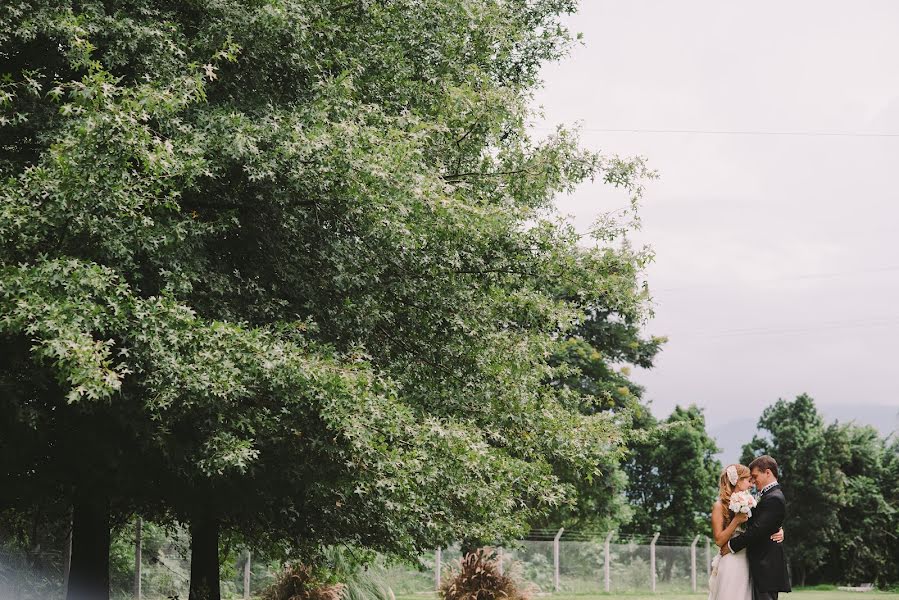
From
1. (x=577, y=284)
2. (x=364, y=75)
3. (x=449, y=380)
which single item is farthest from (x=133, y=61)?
(x=577, y=284)

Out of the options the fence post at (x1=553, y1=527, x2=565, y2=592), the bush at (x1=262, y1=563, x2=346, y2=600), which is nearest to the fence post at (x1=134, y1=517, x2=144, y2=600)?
the bush at (x1=262, y1=563, x2=346, y2=600)

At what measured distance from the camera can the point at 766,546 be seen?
8.91 m

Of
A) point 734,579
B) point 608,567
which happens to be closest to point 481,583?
point 734,579

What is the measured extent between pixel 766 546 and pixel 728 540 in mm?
335

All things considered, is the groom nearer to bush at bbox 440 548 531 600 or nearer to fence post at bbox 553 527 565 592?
bush at bbox 440 548 531 600

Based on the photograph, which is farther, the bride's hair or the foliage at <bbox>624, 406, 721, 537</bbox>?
the foliage at <bbox>624, 406, 721, 537</bbox>

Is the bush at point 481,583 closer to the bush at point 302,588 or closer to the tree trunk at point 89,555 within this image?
the bush at point 302,588

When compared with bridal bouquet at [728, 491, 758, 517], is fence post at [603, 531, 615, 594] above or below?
below

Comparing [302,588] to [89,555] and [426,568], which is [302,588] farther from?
[89,555]

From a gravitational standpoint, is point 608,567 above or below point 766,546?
below

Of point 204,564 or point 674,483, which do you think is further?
point 674,483

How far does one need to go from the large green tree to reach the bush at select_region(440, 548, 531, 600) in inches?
160

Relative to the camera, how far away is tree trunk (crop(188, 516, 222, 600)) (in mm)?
15305

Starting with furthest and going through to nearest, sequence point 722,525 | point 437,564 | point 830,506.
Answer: point 830,506 → point 437,564 → point 722,525
